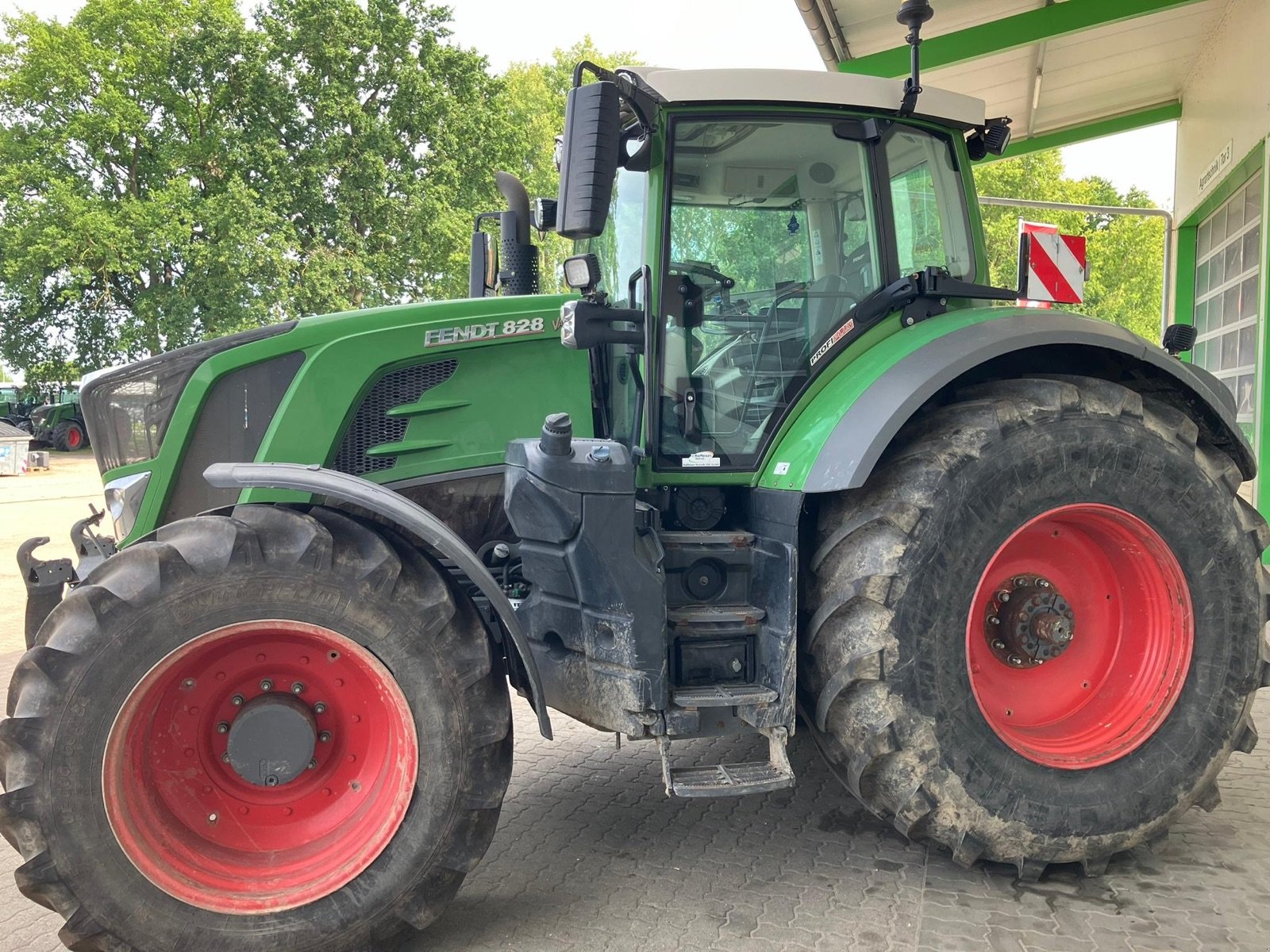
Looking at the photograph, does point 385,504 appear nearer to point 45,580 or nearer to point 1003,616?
point 45,580

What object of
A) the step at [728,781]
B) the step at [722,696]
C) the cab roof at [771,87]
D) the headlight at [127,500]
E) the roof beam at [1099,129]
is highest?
the roof beam at [1099,129]

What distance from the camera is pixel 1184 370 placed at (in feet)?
10.8

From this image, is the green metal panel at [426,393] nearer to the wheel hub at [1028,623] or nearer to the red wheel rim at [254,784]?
the red wheel rim at [254,784]

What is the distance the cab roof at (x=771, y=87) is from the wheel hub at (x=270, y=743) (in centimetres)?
215

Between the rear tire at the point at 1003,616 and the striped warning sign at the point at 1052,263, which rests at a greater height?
the striped warning sign at the point at 1052,263

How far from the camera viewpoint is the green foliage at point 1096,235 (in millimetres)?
24750

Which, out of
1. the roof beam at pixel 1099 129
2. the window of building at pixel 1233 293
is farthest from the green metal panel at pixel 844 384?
the roof beam at pixel 1099 129

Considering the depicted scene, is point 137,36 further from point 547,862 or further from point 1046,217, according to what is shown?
point 547,862

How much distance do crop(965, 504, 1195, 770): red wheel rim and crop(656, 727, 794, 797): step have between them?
0.67m

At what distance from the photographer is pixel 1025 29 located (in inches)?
294

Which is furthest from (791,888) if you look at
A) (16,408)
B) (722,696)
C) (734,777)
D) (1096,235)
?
(16,408)

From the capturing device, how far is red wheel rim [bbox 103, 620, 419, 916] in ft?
8.41

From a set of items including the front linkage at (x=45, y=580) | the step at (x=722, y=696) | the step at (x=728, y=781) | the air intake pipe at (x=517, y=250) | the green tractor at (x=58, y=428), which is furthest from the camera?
the green tractor at (x=58, y=428)

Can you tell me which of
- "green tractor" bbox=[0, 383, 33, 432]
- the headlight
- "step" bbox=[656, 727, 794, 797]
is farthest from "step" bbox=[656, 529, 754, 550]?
"green tractor" bbox=[0, 383, 33, 432]
